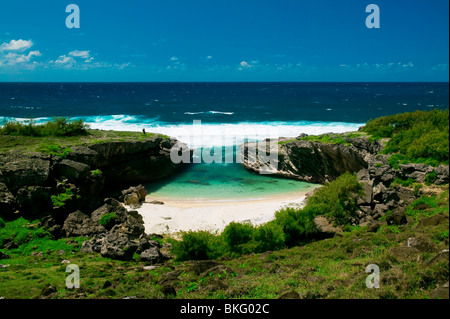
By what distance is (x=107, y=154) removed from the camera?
94.5 ft

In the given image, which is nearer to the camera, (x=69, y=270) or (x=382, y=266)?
(x=382, y=266)

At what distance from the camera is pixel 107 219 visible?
19562 mm

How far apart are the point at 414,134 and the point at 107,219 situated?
2075 cm

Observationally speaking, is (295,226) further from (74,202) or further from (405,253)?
(74,202)

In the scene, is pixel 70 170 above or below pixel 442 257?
above

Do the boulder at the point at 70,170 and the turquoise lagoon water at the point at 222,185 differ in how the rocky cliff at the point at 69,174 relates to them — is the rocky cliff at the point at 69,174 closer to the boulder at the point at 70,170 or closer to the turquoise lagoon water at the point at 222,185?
Result: the boulder at the point at 70,170

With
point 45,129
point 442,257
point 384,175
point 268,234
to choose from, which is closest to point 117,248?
point 268,234

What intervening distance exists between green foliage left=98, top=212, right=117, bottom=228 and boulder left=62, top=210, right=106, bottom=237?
26cm

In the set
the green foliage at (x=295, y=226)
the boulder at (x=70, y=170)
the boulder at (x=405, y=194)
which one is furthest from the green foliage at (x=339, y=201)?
the boulder at (x=70, y=170)

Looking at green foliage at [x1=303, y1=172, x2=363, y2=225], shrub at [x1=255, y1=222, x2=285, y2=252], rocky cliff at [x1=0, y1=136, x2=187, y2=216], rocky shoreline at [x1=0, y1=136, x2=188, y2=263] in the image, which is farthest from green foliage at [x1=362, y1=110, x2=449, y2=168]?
rocky cliff at [x1=0, y1=136, x2=187, y2=216]

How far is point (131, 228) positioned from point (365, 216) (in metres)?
14.0
